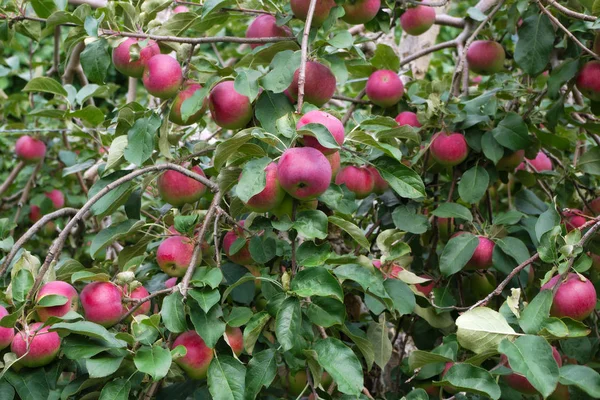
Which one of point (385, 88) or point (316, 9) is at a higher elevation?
point (316, 9)

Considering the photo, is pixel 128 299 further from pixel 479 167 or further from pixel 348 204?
pixel 479 167

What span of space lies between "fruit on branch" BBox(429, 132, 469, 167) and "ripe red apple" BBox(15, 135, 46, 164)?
56.1 inches

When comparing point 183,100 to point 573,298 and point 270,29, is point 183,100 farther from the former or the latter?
point 573,298

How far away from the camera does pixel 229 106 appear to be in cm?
113

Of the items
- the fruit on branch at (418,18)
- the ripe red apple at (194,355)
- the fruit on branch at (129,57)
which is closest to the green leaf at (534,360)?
the ripe red apple at (194,355)

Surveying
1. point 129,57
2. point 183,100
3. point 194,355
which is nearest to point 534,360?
point 194,355

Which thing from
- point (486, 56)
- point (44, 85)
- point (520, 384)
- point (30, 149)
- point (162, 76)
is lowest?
point (30, 149)

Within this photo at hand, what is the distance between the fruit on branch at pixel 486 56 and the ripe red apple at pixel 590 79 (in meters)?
0.31

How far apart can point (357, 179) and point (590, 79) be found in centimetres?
51

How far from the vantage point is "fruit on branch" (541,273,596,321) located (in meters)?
1.04

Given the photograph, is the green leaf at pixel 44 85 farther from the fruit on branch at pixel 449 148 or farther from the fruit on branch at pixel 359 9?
the fruit on branch at pixel 449 148

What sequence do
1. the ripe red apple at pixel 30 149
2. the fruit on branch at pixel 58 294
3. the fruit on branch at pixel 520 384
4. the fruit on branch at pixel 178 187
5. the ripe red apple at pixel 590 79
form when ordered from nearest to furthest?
the fruit on branch at pixel 58 294 < the fruit on branch at pixel 520 384 < the fruit on branch at pixel 178 187 < the ripe red apple at pixel 590 79 < the ripe red apple at pixel 30 149

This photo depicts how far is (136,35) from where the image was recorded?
1154mm

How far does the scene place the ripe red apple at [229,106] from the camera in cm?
113
